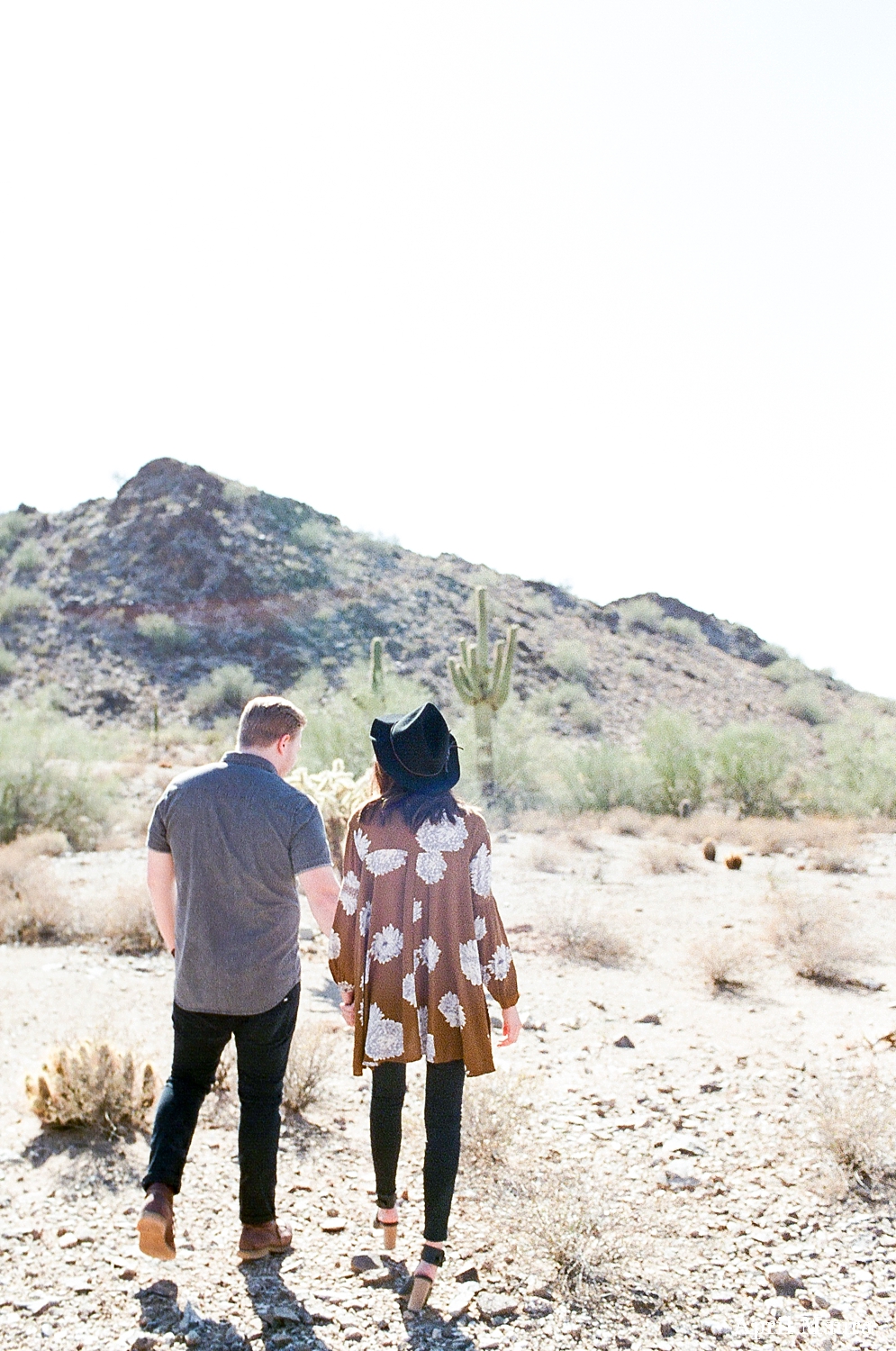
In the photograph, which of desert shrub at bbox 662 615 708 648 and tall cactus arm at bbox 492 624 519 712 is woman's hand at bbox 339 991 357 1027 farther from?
desert shrub at bbox 662 615 708 648

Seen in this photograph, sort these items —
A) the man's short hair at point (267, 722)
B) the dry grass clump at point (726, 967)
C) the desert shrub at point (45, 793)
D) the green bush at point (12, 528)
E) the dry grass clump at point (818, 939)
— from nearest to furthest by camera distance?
the man's short hair at point (267, 722) → the dry grass clump at point (726, 967) → the dry grass clump at point (818, 939) → the desert shrub at point (45, 793) → the green bush at point (12, 528)

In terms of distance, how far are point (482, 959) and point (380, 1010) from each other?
36 centimetres

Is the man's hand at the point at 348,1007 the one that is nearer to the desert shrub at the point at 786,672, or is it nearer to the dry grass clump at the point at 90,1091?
the dry grass clump at the point at 90,1091

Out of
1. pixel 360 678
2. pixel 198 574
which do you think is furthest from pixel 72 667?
pixel 360 678

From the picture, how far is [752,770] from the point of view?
19.9 metres

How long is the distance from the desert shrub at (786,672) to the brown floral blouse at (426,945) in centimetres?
4746

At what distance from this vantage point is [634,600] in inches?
2121

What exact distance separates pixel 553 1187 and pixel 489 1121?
0.50 meters

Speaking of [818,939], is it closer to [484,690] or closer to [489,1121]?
[489,1121]

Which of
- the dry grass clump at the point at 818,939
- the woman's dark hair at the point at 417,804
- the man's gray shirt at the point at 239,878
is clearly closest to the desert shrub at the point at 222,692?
the dry grass clump at the point at 818,939

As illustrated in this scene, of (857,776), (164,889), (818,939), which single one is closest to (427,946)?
(164,889)

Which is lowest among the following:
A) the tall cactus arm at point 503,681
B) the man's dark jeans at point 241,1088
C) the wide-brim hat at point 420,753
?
the man's dark jeans at point 241,1088

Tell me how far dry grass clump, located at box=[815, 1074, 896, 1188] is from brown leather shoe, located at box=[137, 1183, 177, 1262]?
8.98 feet

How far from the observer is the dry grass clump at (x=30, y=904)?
8617 mm
